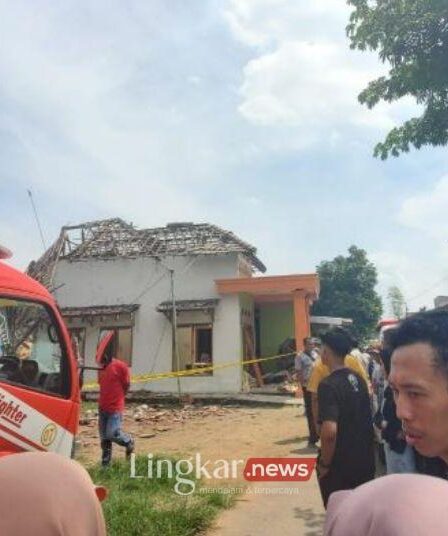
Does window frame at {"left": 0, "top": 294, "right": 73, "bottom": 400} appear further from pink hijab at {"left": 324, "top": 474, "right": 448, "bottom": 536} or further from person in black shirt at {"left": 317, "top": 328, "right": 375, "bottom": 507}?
pink hijab at {"left": 324, "top": 474, "right": 448, "bottom": 536}

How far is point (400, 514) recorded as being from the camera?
911mm

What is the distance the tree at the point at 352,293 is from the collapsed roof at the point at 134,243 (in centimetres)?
1378

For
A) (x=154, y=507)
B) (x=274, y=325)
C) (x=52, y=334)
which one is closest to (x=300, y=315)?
(x=274, y=325)

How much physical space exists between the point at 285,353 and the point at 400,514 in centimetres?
1867

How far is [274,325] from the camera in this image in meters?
20.8

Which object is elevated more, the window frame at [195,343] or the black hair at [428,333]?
the window frame at [195,343]

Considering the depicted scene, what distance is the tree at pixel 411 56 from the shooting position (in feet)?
22.9

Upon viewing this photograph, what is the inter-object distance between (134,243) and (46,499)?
18544mm

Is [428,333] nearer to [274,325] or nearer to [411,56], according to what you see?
[411,56]

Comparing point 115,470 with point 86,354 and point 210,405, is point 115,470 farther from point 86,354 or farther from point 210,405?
point 86,354

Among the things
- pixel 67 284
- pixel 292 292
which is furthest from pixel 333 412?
pixel 67 284

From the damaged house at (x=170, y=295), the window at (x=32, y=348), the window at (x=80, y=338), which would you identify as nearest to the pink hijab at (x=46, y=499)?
the window at (x=32, y=348)

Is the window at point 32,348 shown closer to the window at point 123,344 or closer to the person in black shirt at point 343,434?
the person in black shirt at point 343,434

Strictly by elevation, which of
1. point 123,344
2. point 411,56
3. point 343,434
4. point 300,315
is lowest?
point 343,434
